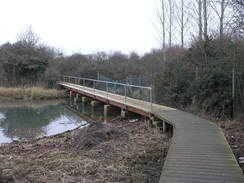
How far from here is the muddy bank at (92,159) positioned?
14.9ft

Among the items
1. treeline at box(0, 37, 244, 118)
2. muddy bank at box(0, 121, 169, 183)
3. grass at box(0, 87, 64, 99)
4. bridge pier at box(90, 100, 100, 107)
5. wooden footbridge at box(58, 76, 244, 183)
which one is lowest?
muddy bank at box(0, 121, 169, 183)

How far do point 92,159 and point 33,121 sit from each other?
9.50 m

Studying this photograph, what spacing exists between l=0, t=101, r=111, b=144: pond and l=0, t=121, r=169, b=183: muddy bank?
2.95 metres

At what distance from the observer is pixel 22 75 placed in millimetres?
27031

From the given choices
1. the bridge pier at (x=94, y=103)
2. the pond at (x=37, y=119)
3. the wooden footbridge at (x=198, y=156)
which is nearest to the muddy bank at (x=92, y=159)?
the wooden footbridge at (x=198, y=156)

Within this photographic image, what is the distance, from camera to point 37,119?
572 inches

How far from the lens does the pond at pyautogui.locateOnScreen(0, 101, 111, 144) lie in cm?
1097

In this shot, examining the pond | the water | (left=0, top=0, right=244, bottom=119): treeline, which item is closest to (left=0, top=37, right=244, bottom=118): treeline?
(left=0, top=0, right=244, bottom=119): treeline

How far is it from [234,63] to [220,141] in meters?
4.09

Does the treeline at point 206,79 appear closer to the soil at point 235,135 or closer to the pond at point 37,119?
the soil at point 235,135

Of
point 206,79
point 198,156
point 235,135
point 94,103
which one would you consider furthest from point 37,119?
point 198,156

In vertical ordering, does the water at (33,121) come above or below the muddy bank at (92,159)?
below

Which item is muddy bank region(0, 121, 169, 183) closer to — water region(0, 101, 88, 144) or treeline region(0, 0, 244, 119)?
A: water region(0, 101, 88, 144)

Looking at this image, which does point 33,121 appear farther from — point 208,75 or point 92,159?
point 208,75
